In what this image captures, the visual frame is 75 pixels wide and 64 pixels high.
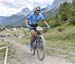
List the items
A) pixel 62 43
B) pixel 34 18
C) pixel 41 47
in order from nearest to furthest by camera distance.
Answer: pixel 41 47 → pixel 34 18 → pixel 62 43

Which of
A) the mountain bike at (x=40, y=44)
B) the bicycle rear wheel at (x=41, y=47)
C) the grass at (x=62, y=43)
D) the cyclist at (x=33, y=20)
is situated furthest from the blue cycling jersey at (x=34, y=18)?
the grass at (x=62, y=43)

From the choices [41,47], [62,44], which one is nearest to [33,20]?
[41,47]

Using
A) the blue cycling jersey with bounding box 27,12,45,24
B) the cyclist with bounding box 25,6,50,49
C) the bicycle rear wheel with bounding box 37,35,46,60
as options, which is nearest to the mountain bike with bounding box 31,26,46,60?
the bicycle rear wheel with bounding box 37,35,46,60

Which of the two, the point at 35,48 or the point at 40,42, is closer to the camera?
the point at 40,42

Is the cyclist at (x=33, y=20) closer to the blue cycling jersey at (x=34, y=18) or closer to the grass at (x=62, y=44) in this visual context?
the blue cycling jersey at (x=34, y=18)

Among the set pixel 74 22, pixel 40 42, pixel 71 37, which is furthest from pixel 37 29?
pixel 74 22

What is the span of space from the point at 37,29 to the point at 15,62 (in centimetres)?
159

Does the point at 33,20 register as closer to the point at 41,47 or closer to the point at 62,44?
the point at 41,47

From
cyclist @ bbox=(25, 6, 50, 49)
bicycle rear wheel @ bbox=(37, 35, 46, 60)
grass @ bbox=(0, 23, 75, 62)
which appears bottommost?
grass @ bbox=(0, 23, 75, 62)

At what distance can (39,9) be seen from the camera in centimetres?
1213

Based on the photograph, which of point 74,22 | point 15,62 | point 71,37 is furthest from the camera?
point 74,22

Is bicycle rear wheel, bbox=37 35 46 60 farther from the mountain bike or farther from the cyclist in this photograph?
the cyclist

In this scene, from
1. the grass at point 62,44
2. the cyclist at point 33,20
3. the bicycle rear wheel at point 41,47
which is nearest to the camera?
the bicycle rear wheel at point 41,47

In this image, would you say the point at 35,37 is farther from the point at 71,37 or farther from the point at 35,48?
the point at 71,37
